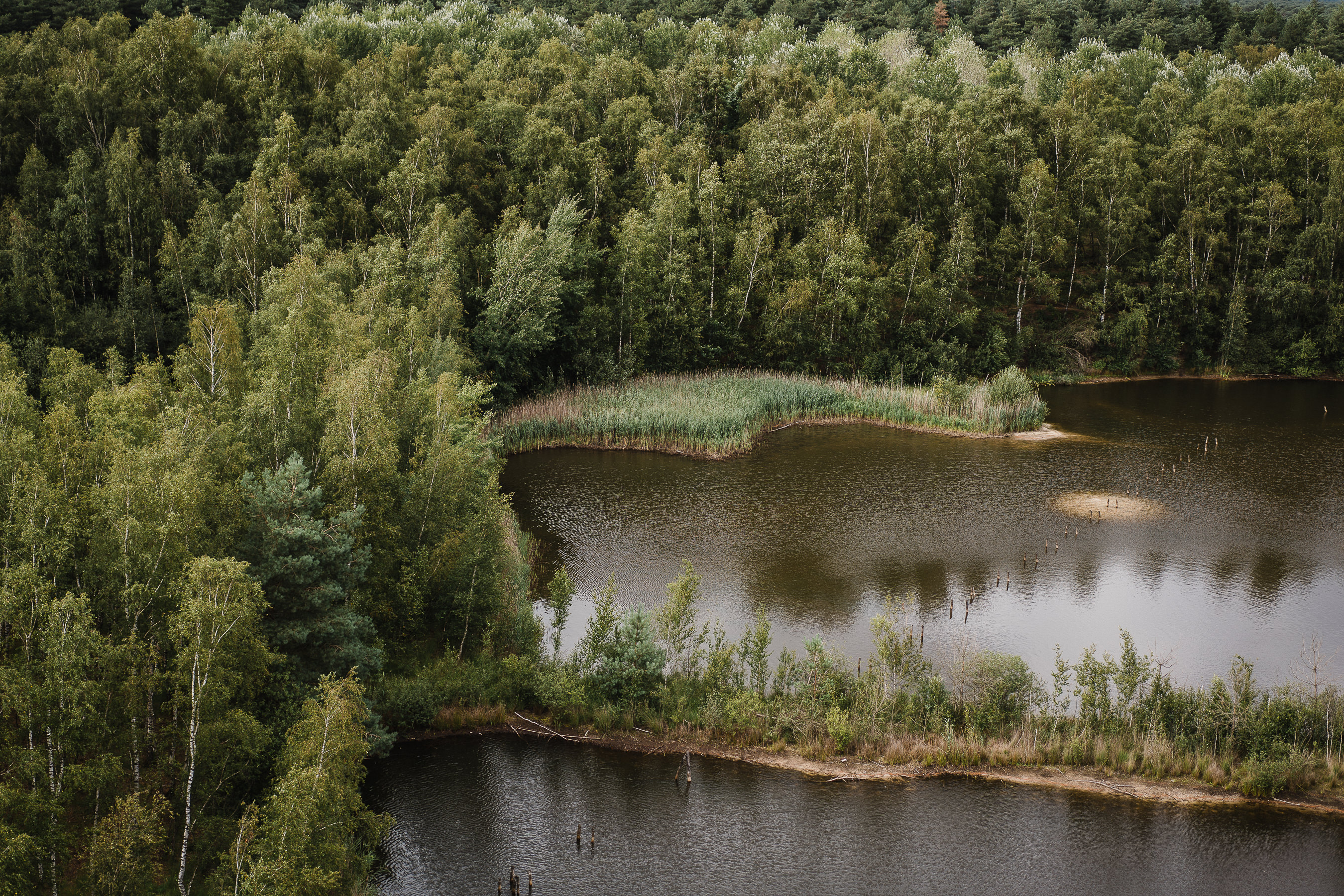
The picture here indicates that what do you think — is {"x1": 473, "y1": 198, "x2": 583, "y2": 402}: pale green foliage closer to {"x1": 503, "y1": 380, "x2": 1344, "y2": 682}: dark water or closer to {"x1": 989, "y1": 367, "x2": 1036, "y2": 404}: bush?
{"x1": 503, "y1": 380, "x2": 1344, "y2": 682}: dark water

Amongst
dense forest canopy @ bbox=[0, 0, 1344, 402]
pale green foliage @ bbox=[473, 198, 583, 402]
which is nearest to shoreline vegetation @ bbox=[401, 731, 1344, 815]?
dense forest canopy @ bbox=[0, 0, 1344, 402]

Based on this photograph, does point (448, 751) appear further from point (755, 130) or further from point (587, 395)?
point (755, 130)

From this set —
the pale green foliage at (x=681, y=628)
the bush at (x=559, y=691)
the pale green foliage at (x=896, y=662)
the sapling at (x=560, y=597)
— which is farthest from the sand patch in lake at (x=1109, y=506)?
the bush at (x=559, y=691)

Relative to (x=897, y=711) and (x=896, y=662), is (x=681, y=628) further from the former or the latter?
(x=897, y=711)

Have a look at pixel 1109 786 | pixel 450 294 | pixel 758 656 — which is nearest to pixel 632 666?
pixel 758 656

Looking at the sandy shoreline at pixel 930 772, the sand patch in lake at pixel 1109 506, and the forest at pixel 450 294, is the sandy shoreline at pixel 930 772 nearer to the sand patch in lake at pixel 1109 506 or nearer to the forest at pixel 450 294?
the forest at pixel 450 294

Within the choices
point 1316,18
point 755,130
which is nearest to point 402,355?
point 755,130
